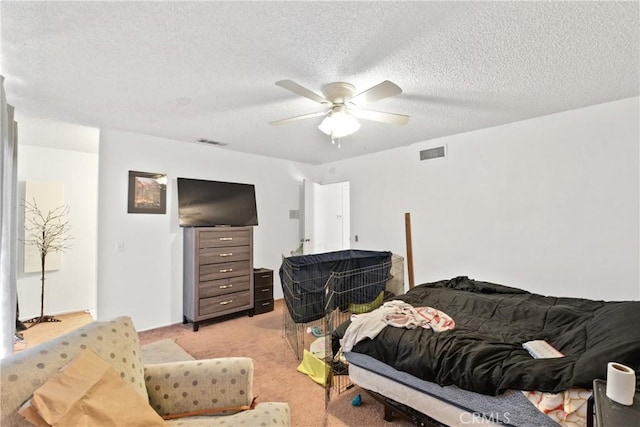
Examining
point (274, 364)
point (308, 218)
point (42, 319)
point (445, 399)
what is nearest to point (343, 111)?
point (445, 399)

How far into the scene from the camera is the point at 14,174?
98.7 inches

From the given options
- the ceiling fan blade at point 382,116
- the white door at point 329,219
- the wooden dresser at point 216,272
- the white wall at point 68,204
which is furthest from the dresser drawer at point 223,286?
the ceiling fan blade at point 382,116

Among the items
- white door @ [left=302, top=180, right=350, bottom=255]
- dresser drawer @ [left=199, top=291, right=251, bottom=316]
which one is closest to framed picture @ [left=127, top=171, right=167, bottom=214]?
dresser drawer @ [left=199, top=291, right=251, bottom=316]

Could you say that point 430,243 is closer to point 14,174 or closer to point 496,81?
point 496,81

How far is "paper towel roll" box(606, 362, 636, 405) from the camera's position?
3.48ft

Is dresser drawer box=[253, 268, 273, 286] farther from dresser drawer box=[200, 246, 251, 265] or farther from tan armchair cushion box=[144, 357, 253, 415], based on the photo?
tan armchair cushion box=[144, 357, 253, 415]

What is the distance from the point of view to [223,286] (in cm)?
393

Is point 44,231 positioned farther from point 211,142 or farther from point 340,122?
point 340,122

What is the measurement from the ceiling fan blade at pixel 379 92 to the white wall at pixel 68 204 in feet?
11.0

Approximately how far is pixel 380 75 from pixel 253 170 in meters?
3.07

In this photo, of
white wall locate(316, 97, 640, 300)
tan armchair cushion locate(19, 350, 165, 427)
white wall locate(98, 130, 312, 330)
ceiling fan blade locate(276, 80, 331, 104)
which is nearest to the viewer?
tan armchair cushion locate(19, 350, 165, 427)

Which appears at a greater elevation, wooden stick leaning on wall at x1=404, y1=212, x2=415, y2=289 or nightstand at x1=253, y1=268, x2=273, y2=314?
wooden stick leaning on wall at x1=404, y1=212, x2=415, y2=289

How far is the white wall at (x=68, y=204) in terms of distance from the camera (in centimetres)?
395

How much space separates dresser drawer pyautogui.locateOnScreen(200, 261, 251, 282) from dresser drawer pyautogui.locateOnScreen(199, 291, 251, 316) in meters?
0.26
